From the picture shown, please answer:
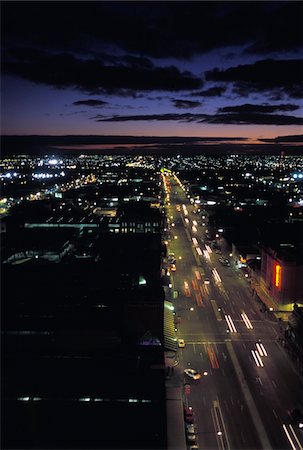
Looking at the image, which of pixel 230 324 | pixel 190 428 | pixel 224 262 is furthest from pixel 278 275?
pixel 190 428

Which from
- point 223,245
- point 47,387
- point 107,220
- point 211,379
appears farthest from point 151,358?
point 107,220

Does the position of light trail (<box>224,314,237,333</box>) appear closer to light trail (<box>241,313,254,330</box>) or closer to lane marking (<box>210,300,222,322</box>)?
lane marking (<box>210,300,222,322</box>)

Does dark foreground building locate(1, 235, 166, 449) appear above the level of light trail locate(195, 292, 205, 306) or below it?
above

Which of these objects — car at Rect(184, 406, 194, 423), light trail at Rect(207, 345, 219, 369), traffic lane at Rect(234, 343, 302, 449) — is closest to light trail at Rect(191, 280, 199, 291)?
light trail at Rect(207, 345, 219, 369)

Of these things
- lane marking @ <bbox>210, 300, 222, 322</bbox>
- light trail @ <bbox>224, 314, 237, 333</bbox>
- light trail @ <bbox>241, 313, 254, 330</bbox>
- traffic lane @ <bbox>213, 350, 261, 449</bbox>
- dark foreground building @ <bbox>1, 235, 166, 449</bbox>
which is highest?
dark foreground building @ <bbox>1, 235, 166, 449</bbox>

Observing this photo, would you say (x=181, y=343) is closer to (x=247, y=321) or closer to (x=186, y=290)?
(x=247, y=321)

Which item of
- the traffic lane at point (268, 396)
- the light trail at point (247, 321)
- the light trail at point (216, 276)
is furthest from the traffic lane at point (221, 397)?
→ the light trail at point (216, 276)
